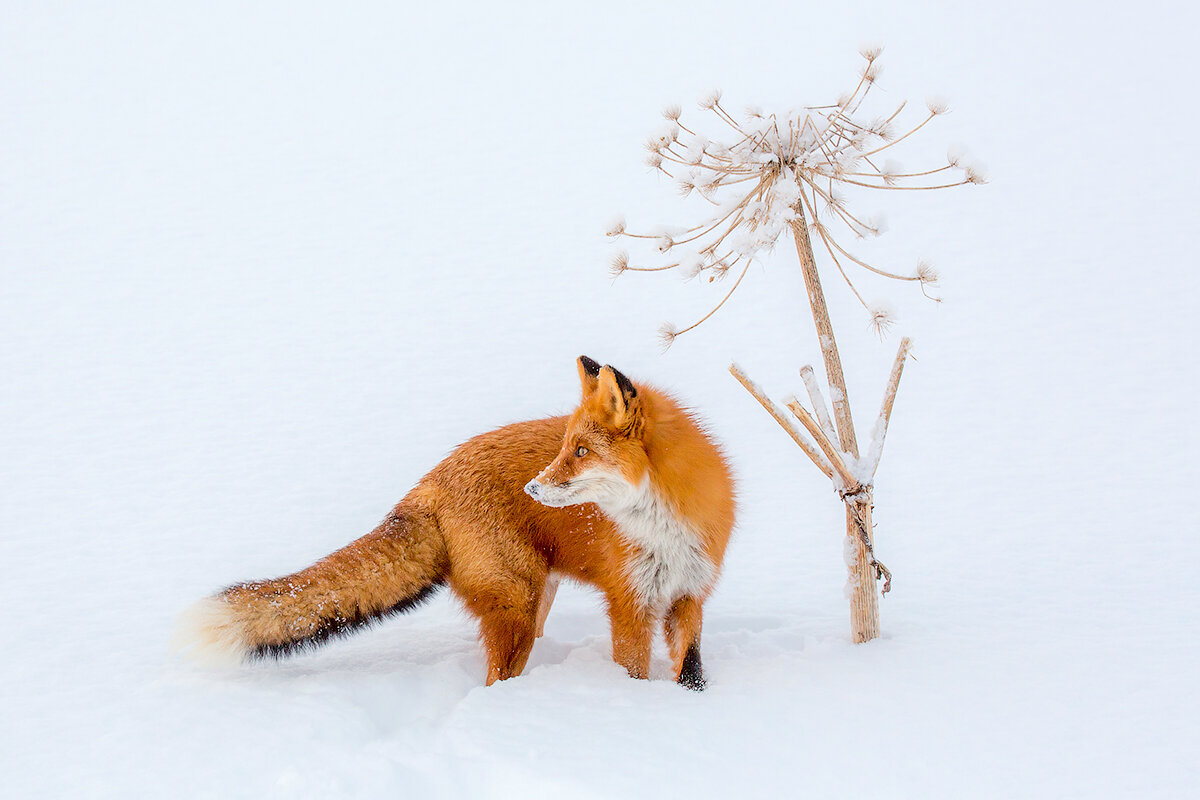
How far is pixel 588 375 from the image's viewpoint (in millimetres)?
4117

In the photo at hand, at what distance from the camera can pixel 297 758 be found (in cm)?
323

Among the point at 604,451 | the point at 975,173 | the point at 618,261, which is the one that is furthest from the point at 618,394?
the point at 975,173

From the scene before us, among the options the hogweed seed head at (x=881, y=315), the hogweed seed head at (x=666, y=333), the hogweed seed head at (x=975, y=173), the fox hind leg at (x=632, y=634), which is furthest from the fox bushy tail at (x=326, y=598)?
the hogweed seed head at (x=975, y=173)

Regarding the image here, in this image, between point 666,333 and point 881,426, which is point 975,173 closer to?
point 881,426

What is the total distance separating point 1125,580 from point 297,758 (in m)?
4.43

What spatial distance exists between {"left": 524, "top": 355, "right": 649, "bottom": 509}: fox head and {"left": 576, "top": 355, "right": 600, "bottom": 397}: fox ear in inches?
1.6

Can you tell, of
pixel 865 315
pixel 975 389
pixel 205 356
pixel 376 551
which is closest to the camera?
pixel 376 551

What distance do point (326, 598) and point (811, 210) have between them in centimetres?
277

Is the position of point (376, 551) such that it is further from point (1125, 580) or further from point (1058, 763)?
point (1125, 580)

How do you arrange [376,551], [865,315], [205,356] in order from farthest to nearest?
[865,315] < [205,356] < [376,551]

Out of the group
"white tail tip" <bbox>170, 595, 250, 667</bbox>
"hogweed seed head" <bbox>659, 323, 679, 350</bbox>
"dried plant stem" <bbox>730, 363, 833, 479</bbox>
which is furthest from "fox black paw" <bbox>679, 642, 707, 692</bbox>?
"white tail tip" <bbox>170, 595, 250, 667</bbox>

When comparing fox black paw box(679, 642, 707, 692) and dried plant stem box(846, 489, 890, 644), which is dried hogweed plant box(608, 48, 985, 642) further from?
fox black paw box(679, 642, 707, 692)

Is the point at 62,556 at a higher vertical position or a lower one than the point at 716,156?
lower

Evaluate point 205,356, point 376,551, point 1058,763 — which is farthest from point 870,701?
point 205,356
